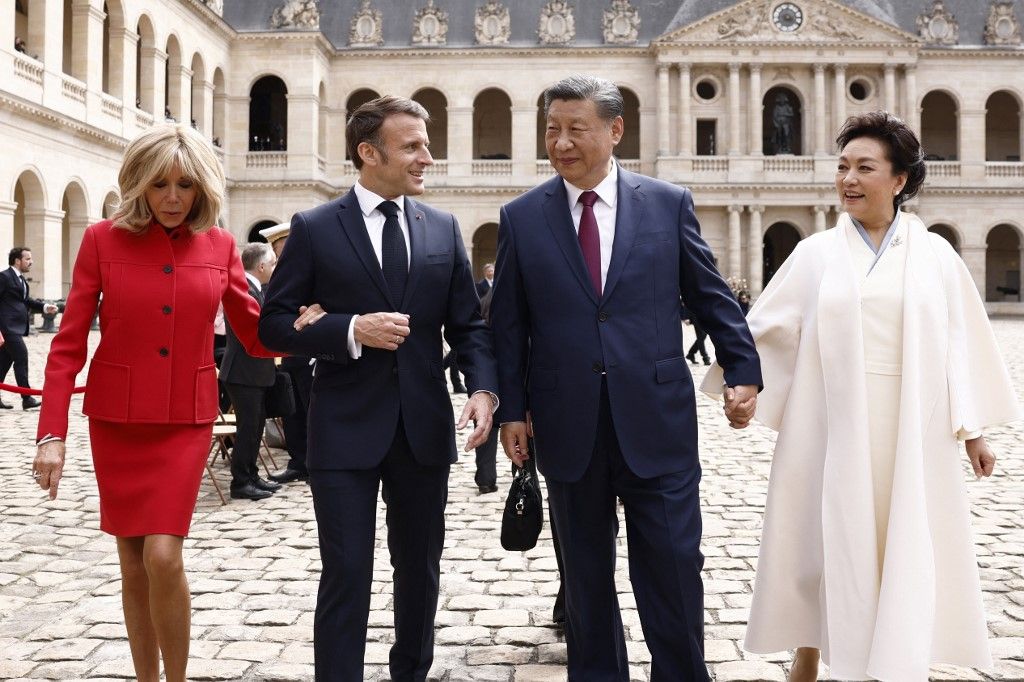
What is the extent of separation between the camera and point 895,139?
12.2 feet

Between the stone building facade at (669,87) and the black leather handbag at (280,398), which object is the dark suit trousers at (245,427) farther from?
the stone building facade at (669,87)

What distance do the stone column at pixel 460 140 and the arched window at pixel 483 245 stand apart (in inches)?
121

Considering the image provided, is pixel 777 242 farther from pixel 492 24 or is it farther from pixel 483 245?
pixel 492 24

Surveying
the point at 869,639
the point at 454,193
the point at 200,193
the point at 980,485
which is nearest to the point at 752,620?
the point at 869,639

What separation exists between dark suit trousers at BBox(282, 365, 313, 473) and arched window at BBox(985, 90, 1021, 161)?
142 feet

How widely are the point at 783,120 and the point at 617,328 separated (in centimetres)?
4061

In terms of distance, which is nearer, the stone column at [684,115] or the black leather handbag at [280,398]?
the black leather handbag at [280,398]

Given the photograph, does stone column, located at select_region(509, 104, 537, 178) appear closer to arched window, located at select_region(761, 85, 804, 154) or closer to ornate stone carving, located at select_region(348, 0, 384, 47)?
ornate stone carving, located at select_region(348, 0, 384, 47)

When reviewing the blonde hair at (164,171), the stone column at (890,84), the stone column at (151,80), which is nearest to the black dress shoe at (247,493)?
the blonde hair at (164,171)

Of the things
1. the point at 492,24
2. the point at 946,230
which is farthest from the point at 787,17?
the point at 946,230

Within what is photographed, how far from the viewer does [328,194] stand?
39750 mm

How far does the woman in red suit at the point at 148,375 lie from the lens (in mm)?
3457

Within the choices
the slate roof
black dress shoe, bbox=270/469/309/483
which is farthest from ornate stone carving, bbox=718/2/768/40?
black dress shoe, bbox=270/469/309/483

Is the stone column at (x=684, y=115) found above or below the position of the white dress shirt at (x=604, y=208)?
above
